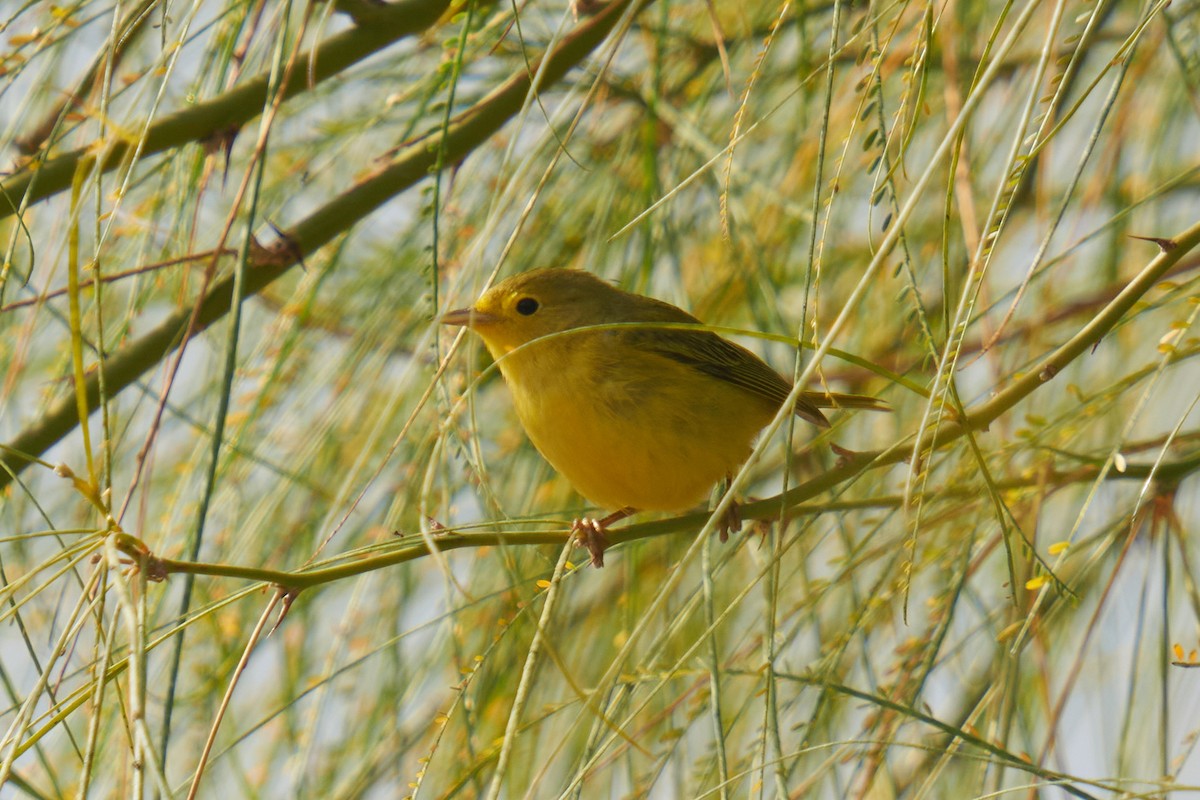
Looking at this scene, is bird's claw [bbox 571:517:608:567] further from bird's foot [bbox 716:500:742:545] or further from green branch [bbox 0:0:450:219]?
green branch [bbox 0:0:450:219]

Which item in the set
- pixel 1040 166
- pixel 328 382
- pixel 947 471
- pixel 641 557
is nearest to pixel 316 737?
pixel 328 382

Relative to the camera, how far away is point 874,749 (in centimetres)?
207

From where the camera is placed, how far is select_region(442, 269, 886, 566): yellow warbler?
2.71 m

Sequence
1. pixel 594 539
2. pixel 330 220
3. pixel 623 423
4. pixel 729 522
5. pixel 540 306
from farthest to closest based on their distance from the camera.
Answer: pixel 540 306, pixel 623 423, pixel 729 522, pixel 330 220, pixel 594 539

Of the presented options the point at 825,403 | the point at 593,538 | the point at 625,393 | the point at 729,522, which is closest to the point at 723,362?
the point at 825,403

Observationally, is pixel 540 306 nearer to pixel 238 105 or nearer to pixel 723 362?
pixel 723 362

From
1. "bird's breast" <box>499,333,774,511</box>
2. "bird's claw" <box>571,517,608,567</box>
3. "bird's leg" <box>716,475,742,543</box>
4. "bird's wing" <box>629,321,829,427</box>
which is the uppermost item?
"bird's wing" <box>629,321,829,427</box>

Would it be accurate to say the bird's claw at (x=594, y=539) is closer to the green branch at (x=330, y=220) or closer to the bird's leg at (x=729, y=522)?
the bird's leg at (x=729, y=522)

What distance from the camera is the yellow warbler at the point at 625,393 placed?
8.91 feet

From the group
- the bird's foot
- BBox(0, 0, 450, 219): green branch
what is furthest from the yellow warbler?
BBox(0, 0, 450, 219): green branch

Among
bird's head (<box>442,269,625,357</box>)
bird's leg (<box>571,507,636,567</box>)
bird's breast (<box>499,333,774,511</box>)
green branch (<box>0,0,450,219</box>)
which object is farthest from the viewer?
bird's head (<box>442,269,625,357</box>)

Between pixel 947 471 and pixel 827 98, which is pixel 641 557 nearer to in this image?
pixel 947 471

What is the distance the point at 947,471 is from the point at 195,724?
1.55m

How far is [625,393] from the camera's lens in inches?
110
